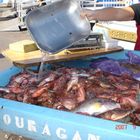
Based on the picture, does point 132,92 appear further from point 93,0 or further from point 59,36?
point 93,0

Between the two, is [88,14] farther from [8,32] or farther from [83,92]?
[8,32]

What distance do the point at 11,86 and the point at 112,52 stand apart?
1.47 meters

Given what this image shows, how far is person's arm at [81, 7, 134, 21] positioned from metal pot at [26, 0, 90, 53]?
Answer: 0.23 feet

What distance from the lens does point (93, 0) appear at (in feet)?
27.5

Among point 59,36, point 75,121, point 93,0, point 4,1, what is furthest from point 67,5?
point 4,1

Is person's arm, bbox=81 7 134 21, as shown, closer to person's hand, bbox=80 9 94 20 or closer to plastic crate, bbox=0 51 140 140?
person's hand, bbox=80 9 94 20

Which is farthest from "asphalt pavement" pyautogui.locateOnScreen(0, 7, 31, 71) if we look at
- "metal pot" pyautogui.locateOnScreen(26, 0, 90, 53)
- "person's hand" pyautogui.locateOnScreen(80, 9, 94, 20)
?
"person's hand" pyautogui.locateOnScreen(80, 9, 94, 20)

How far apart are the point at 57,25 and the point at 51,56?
409 millimetres

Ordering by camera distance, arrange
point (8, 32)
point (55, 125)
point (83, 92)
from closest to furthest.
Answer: point (55, 125) → point (83, 92) → point (8, 32)

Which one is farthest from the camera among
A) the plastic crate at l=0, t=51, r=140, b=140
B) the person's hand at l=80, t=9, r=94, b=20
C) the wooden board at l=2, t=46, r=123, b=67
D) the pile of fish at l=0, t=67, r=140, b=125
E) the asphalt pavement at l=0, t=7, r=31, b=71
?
the asphalt pavement at l=0, t=7, r=31, b=71

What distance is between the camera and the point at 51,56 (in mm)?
3973

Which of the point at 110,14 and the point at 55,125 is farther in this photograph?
the point at 110,14

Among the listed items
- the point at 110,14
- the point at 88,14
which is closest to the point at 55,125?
the point at 88,14

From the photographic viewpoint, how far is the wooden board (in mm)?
3846
